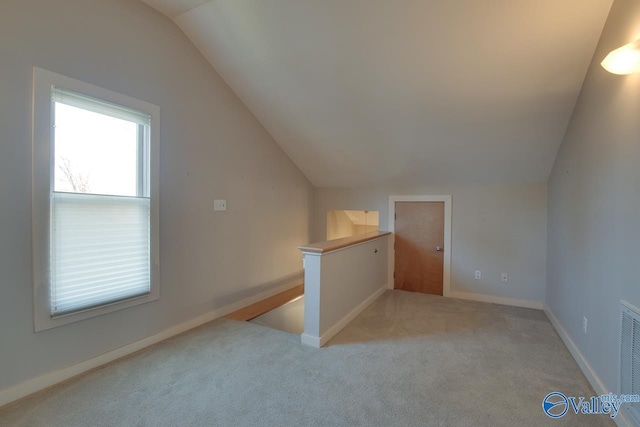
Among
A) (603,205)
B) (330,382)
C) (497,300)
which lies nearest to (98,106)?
(330,382)

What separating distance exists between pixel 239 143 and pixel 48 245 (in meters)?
2.02

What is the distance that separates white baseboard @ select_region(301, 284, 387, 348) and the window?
1.42 metres

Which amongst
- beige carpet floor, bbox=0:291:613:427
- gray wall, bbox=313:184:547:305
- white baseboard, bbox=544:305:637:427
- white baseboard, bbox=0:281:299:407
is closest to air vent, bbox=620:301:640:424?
white baseboard, bbox=544:305:637:427

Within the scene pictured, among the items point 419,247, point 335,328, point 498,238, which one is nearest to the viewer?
point 335,328

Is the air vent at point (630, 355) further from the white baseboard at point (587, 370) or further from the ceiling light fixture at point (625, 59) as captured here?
the ceiling light fixture at point (625, 59)

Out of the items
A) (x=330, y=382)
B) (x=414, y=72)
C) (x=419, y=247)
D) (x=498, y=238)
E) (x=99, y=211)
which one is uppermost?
(x=414, y=72)

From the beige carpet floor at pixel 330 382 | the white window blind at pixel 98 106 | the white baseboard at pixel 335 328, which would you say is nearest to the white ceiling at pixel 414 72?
the white window blind at pixel 98 106

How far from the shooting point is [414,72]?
2611 mm

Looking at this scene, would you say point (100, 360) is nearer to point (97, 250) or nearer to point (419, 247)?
point (97, 250)

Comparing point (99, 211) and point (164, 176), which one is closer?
point (99, 211)

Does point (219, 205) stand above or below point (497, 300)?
above

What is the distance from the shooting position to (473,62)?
2.41 m

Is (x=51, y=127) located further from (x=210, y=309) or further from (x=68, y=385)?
(x=210, y=309)

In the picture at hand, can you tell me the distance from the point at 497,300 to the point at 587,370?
176cm
